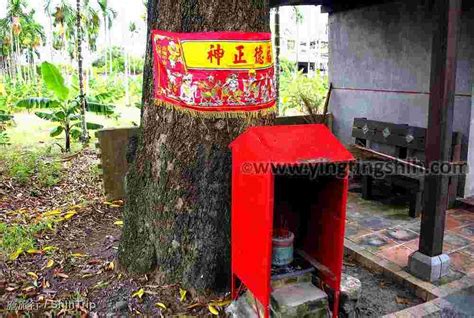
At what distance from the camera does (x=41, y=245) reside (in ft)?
13.1

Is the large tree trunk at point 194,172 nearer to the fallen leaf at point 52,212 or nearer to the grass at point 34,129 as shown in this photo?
the fallen leaf at point 52,212

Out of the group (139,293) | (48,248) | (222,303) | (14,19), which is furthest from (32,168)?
(14,19)

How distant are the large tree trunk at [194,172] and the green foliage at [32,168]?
3903mm

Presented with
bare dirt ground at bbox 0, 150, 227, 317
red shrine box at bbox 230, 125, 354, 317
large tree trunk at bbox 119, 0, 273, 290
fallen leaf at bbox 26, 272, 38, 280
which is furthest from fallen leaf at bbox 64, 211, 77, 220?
red shrine box at bbox 230, 125, 354, 317

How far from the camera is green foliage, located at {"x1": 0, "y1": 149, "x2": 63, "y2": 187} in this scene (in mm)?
6293

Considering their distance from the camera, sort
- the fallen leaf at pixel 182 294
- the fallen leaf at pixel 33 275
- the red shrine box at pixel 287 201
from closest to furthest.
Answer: the red shrine box at pixel 287 201
the fallen leaf at pixel 182 294
the fallen leaf at pixel 33 275

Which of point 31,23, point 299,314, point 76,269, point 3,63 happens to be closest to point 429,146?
point 299,314

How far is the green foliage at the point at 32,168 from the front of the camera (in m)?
6.29

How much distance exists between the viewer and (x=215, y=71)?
2.71m

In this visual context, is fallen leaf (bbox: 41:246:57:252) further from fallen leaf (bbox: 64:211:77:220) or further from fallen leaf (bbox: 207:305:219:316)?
fallen leaf (bbox: 207:305:219:316)

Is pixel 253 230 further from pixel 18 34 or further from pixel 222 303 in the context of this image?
pixel 18 34

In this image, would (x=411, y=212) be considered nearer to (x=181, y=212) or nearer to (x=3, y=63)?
(x=181, y=212)

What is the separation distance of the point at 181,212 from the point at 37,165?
5.08 metres

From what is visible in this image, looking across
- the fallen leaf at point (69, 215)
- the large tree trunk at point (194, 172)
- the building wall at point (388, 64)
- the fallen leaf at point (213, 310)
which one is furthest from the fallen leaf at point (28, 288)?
the building wall at point (388, 64)
